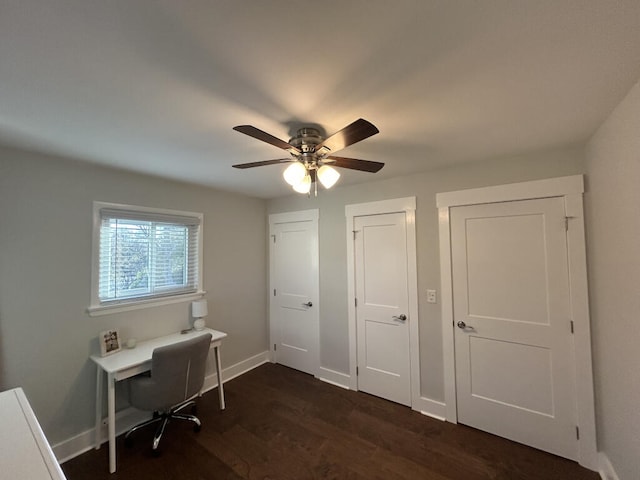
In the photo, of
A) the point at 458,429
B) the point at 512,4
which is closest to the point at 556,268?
the point at 458,429

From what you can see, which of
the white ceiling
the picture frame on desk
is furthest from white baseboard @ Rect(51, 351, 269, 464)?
the white ceiling

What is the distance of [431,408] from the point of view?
8.17ft

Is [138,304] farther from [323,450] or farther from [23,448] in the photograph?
[323,450]

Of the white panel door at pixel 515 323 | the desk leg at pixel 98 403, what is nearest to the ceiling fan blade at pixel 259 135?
the white panel door at pixel 515 323

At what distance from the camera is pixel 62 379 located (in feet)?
6.69

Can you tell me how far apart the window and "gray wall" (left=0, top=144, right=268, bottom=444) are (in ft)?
0.27

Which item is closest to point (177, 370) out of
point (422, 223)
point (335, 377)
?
point (335, 377)

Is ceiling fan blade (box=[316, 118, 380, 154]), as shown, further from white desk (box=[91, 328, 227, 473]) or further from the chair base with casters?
the chair base with casters

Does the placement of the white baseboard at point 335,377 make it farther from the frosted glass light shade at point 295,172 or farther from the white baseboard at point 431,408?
the frosted glass light shade at point 295,172

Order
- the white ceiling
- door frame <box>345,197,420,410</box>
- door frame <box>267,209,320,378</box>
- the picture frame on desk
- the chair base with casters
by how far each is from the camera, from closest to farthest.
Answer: the white ceiling → the chair base with casters → the picture frame on desk → door frame <box>345,197,420,410</box> → door frame <box>267,209,320,378</box>

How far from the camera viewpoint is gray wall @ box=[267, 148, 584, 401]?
6.95 ft

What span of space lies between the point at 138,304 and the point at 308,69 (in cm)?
264

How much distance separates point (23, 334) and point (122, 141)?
1.62 metres

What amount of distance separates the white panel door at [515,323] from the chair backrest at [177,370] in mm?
2384
